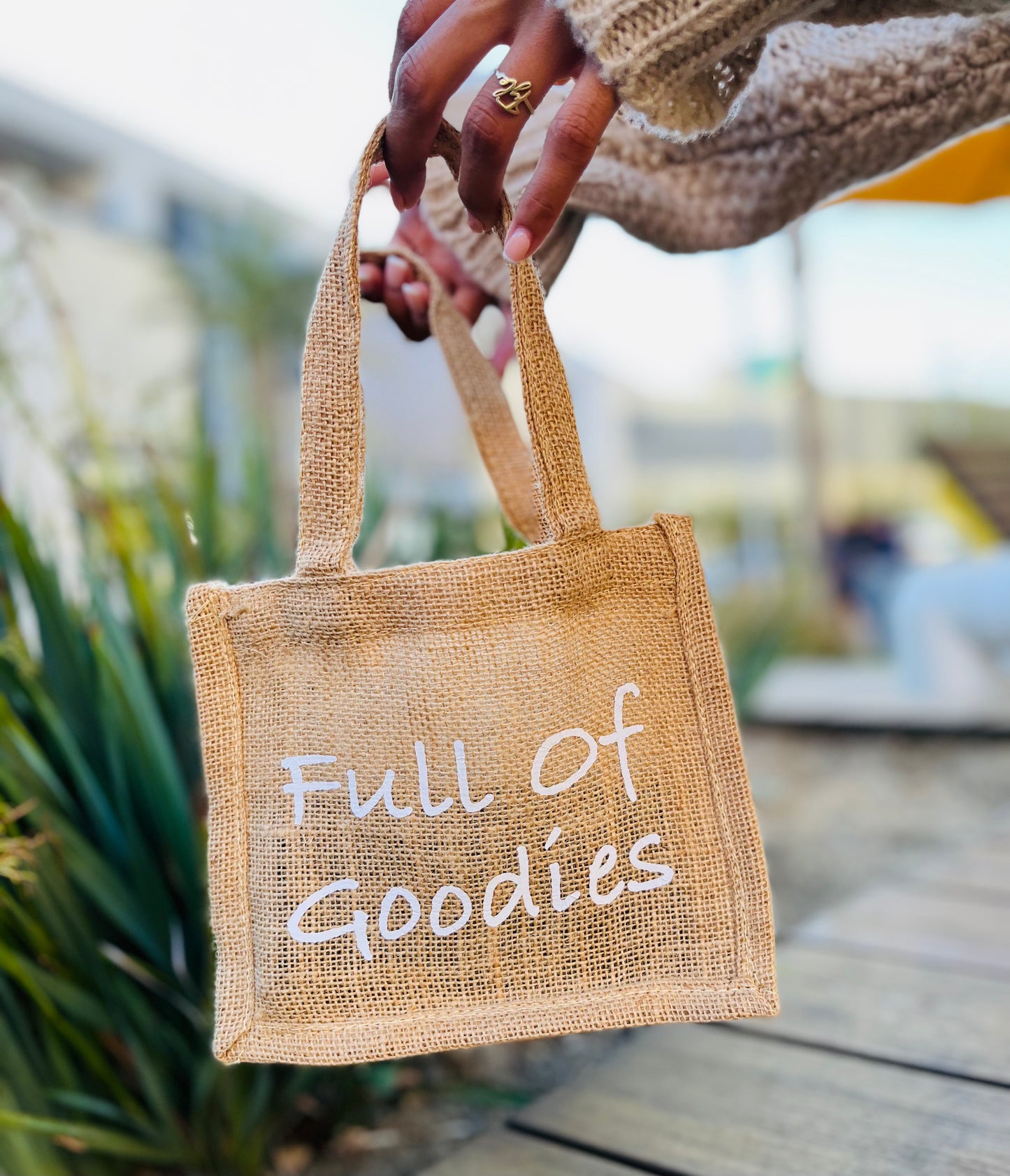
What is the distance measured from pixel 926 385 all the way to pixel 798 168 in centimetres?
511

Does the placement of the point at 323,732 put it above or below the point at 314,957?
above

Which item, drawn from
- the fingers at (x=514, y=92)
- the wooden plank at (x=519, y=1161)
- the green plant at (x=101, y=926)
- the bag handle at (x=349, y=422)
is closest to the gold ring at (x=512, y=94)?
the fingers at (x=514, y=92)

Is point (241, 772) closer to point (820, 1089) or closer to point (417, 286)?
point (417, 286)

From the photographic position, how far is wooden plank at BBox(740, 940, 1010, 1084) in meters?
0.91

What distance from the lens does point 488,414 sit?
701mm

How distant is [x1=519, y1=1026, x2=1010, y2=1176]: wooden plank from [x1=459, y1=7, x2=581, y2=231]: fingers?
0.74 m

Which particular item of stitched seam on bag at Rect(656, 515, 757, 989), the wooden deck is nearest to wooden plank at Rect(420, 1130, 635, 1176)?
the wooden deck

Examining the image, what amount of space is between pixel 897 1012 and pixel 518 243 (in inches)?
35.6

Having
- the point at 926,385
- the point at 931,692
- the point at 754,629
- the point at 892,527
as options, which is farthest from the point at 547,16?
the point at 892,527

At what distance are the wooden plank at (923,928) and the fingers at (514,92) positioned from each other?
1.04 meters

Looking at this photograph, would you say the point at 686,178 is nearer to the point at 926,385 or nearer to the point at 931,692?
the point at 931,692

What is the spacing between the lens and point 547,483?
54cm

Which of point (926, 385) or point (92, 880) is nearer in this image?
point (92, 880)

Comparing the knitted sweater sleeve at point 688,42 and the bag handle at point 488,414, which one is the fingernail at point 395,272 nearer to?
the bag handle at point 488,414
